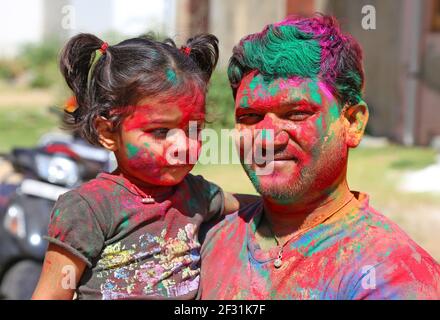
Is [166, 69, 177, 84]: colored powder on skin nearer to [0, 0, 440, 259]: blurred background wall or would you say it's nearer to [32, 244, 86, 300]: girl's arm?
[32, 244, 86, 300]: girl's arm

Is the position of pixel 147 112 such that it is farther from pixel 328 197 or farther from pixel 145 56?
pixel 328 197

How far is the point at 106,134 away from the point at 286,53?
0.70m

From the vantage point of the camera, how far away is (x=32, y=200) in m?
4.51

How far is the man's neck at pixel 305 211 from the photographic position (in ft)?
6.94

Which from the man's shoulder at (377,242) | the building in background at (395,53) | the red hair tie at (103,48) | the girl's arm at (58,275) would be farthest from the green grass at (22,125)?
the man's shoulder at (377,242)

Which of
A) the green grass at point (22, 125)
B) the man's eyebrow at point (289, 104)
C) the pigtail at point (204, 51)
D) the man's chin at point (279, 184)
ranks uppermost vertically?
the pigtail at point (204, 51)

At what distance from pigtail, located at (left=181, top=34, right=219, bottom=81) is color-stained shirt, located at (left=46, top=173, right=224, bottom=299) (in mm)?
457

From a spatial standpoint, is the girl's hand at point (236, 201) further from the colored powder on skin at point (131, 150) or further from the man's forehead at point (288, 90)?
the man's forehead at point (288, 90)

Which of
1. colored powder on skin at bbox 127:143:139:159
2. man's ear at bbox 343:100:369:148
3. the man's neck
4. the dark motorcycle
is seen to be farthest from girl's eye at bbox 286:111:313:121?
the dark motorcycle

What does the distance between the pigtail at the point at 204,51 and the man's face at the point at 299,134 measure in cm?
51

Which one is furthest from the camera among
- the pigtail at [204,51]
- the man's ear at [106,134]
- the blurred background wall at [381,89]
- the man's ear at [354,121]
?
the blurred background wall at [381,89]

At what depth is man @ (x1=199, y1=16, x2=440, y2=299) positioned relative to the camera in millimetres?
1951

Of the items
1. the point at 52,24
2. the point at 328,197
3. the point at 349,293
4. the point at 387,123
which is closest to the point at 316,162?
the point at 328,197

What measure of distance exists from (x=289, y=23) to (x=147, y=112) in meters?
0.52
